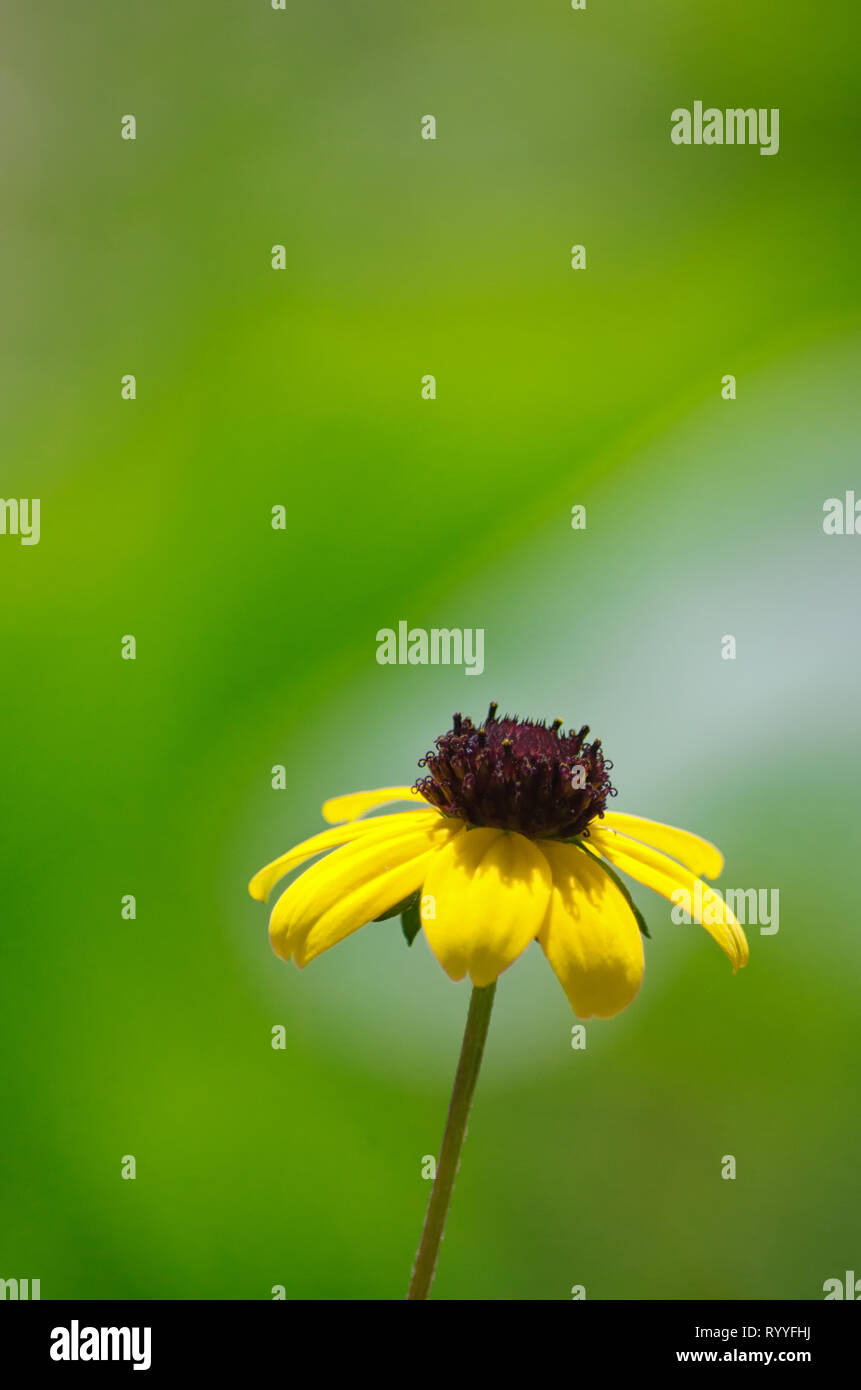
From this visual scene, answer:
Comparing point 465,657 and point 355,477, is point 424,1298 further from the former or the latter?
point 355,477

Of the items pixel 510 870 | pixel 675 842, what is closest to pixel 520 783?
pixel 510 870

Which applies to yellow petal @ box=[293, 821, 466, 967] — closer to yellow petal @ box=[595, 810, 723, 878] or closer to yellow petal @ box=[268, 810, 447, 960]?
yellow petal @ box=[268, 810, 447, 960]

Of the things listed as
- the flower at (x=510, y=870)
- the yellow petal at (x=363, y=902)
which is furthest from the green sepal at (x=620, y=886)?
the yellow petal at (x=363, y=902)

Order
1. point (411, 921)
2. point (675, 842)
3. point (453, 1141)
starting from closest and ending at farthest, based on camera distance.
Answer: point (453, 1141), point (411, 921), point (675, 842)

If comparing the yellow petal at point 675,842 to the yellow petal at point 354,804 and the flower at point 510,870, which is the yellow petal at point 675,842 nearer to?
the flower at point 510,870

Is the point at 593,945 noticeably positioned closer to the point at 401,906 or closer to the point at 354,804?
the point at 401,906

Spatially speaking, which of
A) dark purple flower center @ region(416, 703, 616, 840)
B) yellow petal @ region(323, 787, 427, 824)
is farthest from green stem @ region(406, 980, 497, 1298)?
yellow petal @ region(323, 787, 427, 824)

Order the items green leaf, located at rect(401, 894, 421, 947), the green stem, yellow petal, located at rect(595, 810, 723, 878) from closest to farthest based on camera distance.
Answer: the green stem
green leaf, located at rect(401, 894, 421, 947)
yellow petal, located at rect(595, 810, 723, 878)

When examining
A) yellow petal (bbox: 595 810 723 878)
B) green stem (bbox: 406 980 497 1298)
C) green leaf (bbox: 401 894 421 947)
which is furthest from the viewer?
yellow petal (bbox: 595 810 723 878)
